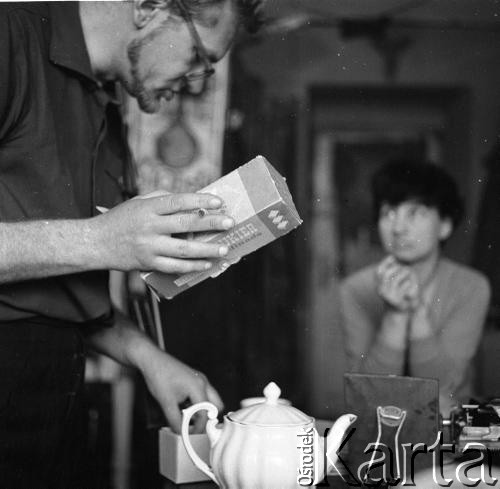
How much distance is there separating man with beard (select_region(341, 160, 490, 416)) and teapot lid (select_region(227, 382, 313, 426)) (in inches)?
17.0

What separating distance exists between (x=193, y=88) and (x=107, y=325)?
507 mm

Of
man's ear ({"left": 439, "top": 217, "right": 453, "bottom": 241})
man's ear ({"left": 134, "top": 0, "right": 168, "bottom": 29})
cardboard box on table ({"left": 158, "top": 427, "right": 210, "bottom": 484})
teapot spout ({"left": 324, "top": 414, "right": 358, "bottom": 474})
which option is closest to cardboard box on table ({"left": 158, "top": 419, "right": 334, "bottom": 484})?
cardboard box on table ({"left": 158, "top": 427, "right": 210, "bottom": 484})

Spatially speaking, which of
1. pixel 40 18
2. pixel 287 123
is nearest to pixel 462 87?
pixel 287 123

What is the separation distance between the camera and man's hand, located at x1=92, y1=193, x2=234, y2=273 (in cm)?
114

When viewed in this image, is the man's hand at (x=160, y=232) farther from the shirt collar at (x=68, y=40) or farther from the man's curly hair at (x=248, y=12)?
the man's curly hair at (x=248, y=12)

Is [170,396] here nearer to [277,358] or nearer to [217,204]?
[277,358]

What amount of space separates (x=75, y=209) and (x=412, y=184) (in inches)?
26.6

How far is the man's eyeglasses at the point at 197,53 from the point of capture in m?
1.48

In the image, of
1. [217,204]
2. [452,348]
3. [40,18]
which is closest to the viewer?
[217,204]

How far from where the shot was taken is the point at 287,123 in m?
1.54

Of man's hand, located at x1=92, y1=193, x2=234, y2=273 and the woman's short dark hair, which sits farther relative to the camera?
the woman's short dark hair

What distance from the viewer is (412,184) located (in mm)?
1546

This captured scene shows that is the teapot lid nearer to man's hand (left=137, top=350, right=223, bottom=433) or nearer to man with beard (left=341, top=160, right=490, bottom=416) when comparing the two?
man's hand (left=137, top=350, right=223, bottom=433)

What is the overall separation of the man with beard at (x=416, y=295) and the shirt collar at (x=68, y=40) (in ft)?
2.04
